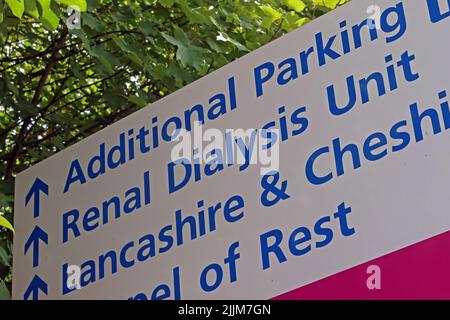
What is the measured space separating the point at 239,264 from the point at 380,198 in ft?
1.12

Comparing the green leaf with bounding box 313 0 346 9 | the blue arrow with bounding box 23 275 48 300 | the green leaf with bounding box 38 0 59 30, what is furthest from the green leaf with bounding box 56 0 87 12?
the green leaf with bounding box 313 0 346 9

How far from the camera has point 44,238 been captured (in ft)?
6.43

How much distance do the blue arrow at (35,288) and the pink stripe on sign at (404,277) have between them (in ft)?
2.41

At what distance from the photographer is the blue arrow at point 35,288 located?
6.31 feet

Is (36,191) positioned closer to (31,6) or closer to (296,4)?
(31,6)

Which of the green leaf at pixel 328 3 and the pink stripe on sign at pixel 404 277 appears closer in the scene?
the pink stripe on sign at pixel 404 277

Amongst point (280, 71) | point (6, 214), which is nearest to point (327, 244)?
point (280, 71)

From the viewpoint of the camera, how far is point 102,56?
2.63m

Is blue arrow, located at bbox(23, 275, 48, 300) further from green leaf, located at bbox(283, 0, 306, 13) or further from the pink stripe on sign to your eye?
green leaf, located at bbox(283, 0, 306, 13)

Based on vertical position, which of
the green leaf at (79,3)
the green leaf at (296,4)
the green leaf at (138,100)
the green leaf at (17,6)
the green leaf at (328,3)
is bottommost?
the green leaf at (79,3)

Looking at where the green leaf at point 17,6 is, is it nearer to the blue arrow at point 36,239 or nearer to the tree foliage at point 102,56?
the tree foliage at point 102,56

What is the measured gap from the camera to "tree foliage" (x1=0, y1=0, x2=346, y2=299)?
265 cm

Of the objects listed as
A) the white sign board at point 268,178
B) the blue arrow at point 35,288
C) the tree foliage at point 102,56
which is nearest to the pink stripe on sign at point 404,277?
the white sign board at point 268,178

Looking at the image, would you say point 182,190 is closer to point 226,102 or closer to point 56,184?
point 226,102
